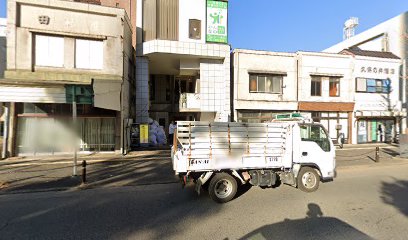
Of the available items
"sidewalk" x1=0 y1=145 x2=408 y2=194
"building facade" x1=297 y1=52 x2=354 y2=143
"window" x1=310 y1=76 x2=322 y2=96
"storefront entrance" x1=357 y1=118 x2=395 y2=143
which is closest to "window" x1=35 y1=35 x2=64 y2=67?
"sidewalk" x1=0 y1=145 x2=408 y2=194

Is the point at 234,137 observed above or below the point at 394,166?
above

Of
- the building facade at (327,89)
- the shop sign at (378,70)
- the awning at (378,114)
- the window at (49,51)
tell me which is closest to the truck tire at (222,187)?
the window at (49,51)

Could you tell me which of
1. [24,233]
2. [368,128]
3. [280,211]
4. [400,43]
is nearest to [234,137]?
[280,211]

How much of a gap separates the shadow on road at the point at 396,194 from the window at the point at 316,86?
13931 millimetres

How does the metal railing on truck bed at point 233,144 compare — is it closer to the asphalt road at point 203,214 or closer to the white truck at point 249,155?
the white truck at point 249,155

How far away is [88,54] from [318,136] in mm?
13158

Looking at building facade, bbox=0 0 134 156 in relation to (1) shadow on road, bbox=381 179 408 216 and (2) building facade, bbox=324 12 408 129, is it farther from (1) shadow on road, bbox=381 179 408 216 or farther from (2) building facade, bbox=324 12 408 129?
(2) building facade, bbox=324 12 408 129

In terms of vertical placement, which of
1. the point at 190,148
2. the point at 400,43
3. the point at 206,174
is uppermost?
the point at 400,43

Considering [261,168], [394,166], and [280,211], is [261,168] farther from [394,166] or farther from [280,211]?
[394,166]

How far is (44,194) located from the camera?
742 centimetres

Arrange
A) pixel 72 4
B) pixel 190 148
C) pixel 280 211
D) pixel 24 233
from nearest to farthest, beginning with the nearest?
pixel 24 233, pixel 280 211, pixel 190 148, pixel 72 4

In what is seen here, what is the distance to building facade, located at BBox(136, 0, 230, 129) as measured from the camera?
1842 cm

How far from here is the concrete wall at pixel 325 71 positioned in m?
21.5

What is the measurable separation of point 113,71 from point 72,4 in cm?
431
